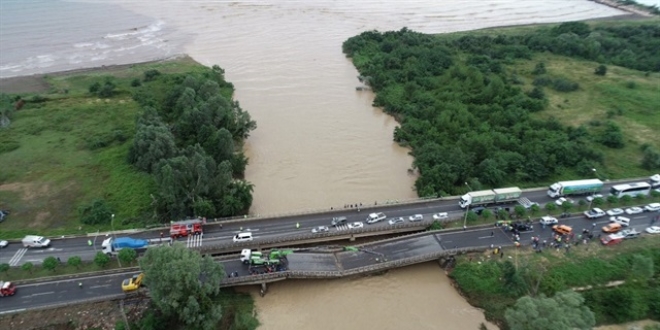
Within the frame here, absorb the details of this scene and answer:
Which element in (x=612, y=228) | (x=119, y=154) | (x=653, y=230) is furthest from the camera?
(x=119, y=154)

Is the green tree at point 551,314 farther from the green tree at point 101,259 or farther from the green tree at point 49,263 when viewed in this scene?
the green tree at point 49,263

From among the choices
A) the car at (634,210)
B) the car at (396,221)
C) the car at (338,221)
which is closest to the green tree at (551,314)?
the car at (396,221)

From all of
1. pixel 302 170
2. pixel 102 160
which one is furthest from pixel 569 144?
pixel 102 160

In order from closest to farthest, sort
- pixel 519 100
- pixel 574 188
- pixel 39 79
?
pixel 574 188 < pixel 519 100 < pixel 39 79

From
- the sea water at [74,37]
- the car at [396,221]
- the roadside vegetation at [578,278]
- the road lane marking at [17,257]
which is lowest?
the roadside vegetation at [578,278]

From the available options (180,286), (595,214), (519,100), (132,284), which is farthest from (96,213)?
(519,100)

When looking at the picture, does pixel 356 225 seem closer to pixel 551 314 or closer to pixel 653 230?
pixel 551 314
